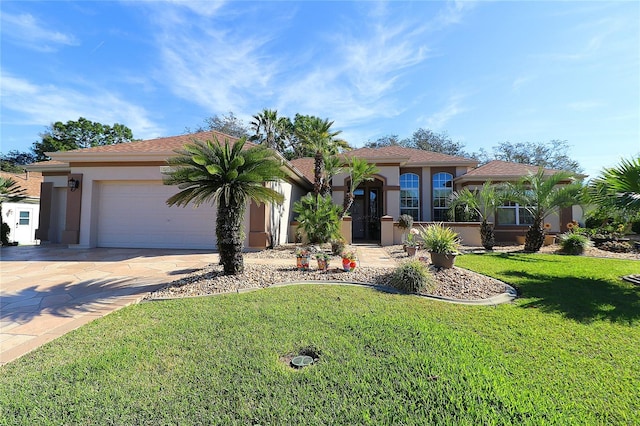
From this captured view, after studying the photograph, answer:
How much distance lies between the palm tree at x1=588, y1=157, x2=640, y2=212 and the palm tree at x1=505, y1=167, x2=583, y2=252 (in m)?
4.01

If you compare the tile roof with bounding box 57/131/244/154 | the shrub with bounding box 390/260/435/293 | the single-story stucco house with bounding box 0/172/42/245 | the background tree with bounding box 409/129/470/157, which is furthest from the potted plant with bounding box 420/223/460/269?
the background tree with bounding box 409/129/470/157

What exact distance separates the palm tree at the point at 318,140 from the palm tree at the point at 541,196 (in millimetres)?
8993

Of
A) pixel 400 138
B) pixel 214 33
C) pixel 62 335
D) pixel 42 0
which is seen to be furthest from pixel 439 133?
pixel 62 335

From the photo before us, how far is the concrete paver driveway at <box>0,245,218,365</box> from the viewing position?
15.0 feet

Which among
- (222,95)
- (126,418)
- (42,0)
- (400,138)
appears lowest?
(126,418)

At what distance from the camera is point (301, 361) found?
3.38m

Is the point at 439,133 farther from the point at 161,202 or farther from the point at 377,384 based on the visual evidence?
A: the point at 377,384

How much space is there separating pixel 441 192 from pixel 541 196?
6817 mm

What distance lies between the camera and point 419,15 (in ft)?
31.0

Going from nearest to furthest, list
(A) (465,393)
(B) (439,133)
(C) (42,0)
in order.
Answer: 1. (A) (465,393)
2. (C) (42,0)
3. (B) (439,133)

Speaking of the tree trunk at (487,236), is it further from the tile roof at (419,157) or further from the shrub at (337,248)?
the shrub at (337,248)

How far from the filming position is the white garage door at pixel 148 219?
12672 millimetres

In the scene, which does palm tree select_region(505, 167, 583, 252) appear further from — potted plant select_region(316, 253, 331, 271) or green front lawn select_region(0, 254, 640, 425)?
potted plant select_region(316, 253, 331, 271)

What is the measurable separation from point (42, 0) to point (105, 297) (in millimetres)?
9439
